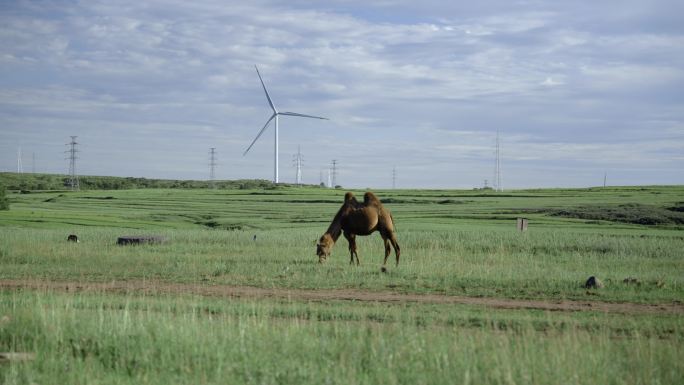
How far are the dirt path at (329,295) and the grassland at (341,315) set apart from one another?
17 centimetres

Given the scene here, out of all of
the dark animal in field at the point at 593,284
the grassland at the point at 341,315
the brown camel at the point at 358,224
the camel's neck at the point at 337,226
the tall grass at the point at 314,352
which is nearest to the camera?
the tall grass at the point at 314,352

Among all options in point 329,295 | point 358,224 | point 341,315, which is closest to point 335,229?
point 358,224

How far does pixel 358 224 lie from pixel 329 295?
624 cm

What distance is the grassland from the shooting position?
336 inches

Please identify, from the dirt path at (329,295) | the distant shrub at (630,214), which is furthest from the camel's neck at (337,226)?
the distant shrub at (630,214)

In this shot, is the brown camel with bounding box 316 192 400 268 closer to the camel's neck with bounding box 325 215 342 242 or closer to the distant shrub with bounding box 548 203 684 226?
the camel's neck with bounding box 325 215 342 242

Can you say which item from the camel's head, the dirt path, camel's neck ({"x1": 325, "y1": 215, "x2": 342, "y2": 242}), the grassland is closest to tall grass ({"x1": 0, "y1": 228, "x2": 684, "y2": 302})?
the grassland

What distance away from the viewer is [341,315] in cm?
1227

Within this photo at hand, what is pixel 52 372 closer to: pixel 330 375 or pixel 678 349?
pixel 330 375

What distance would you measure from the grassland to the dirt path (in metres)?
0.17

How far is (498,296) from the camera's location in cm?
1502

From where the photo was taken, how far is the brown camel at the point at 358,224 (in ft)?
68.4

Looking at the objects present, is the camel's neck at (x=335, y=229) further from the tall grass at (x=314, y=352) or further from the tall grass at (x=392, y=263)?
the tall grass at (x=314, y=352)

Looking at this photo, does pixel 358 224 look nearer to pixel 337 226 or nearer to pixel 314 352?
pixel 337 226
